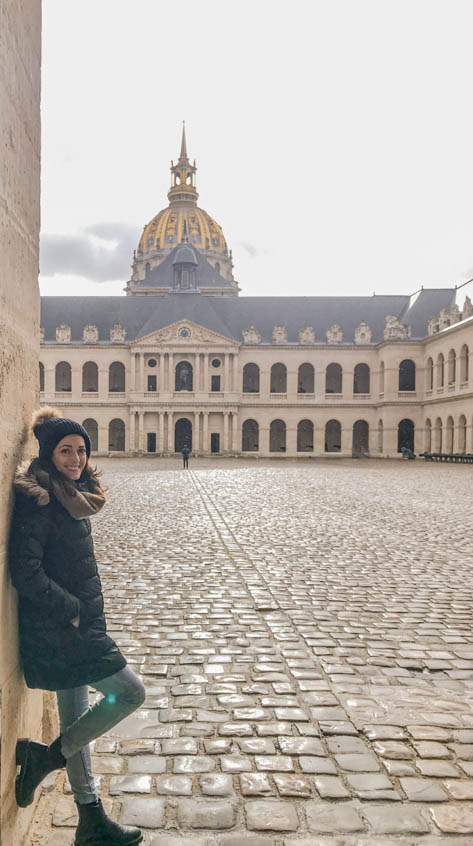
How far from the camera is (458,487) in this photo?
24250 mm

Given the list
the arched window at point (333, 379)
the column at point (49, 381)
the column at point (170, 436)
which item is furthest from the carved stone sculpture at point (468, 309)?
the column at point (49, 381)

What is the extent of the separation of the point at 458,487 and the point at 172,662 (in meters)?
20.2

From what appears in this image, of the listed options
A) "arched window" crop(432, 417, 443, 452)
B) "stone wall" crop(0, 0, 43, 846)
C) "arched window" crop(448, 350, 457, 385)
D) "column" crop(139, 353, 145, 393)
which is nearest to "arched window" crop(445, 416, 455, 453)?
"arched window" crop(432, 417, 443, 452)

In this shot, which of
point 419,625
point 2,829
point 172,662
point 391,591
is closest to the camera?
point 2,829

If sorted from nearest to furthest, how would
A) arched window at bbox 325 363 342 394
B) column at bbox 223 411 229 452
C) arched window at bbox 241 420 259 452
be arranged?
1. column at bbox 223 411 229 452
2. arched window at bbox 241 420 259 452
3. arched window at bbox 325 363 342 394

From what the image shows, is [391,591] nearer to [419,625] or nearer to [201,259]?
[419,625]

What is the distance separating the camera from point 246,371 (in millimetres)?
62125

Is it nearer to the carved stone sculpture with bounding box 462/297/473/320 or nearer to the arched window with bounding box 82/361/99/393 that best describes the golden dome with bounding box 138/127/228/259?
the arched window with bounding box 82/361/99/393

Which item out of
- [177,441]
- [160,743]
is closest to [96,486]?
[160,743]

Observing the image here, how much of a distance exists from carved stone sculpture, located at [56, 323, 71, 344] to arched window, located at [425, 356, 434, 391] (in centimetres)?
3144

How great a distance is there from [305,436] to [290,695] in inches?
2250

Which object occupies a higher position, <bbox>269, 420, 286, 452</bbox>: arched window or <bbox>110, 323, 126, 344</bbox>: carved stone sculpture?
<bbox>110, 323, 126, 344</bbox>: carved stone sculpture

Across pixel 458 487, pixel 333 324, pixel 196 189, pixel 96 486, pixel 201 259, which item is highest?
pixel 196 189

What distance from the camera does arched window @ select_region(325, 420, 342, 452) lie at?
61594mm
